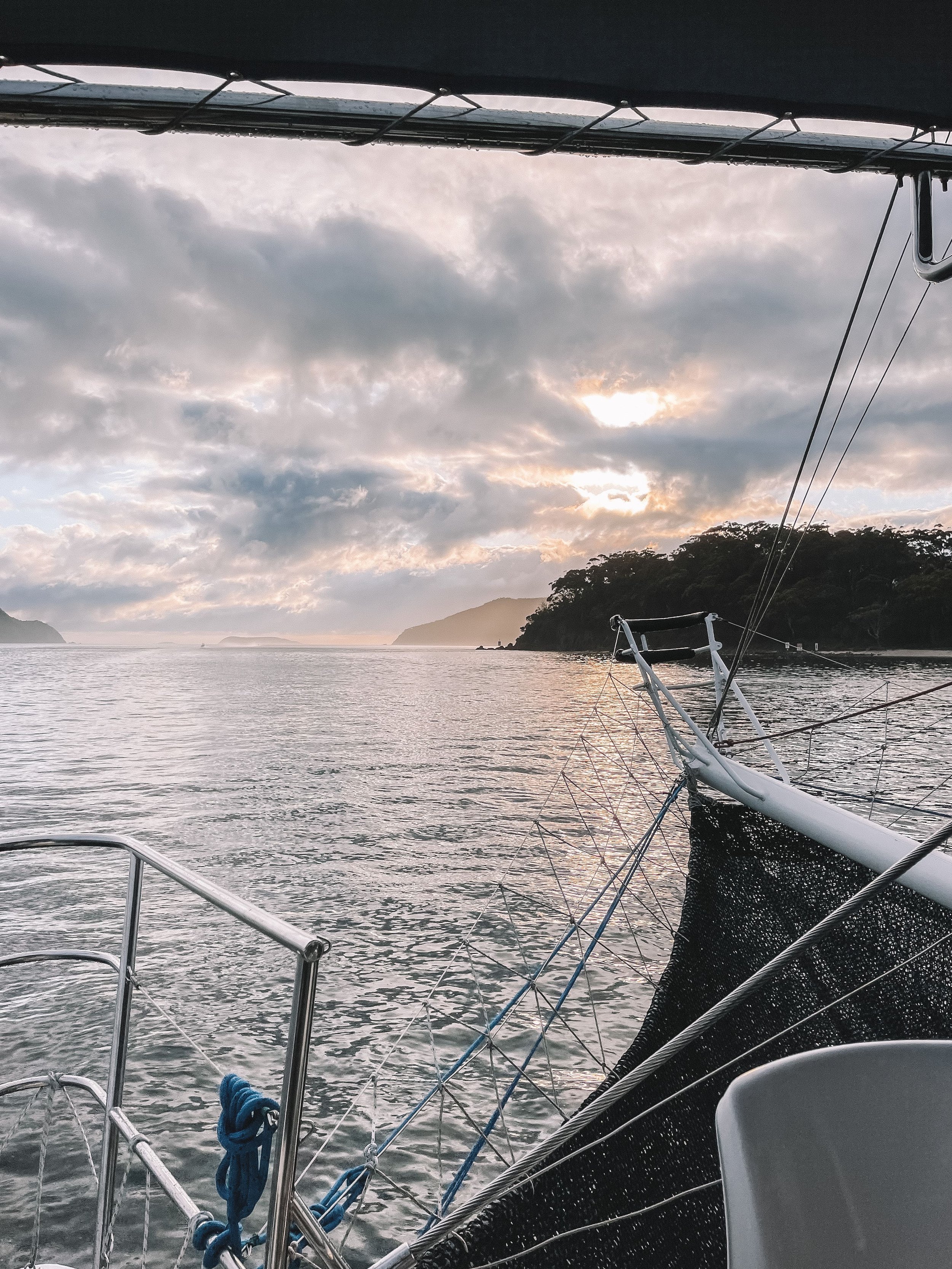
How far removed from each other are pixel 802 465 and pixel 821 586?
2563 inches

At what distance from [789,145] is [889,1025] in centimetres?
315

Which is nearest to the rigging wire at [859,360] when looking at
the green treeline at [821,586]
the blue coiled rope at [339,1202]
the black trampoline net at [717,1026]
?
the black trampoline net at [717,1026]

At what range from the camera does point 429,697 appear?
40812 mm

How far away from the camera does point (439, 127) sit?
7.54 feet

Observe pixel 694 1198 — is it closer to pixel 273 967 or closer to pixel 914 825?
pixel 273 967

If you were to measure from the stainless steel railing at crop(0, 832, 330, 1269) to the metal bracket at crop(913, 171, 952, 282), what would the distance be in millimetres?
2591

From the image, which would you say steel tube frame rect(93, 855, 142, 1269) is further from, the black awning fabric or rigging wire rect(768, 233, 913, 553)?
rigging wire rect(768, 233, 913, 553)

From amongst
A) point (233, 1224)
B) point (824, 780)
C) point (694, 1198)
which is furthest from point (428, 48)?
point (824, 780)

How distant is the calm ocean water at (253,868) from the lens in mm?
4059

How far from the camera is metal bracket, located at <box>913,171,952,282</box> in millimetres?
2611

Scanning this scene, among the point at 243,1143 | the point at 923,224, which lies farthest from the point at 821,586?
the point at 243,1143

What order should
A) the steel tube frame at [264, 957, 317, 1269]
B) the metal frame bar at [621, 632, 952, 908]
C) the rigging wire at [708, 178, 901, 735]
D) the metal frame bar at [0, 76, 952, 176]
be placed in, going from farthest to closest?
the rigging wire at [708, 178, 901, 735]
the metal frame bar at [621, 632, 952, 908]
the metal frame bar at [0, 76, 952, 176]
the steel tube frame at [264, 957, 317, 1269]

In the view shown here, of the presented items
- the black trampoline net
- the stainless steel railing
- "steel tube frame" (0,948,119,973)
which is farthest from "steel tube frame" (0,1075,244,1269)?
the black trampoline net

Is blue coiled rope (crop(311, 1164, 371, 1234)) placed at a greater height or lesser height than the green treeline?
lesser
